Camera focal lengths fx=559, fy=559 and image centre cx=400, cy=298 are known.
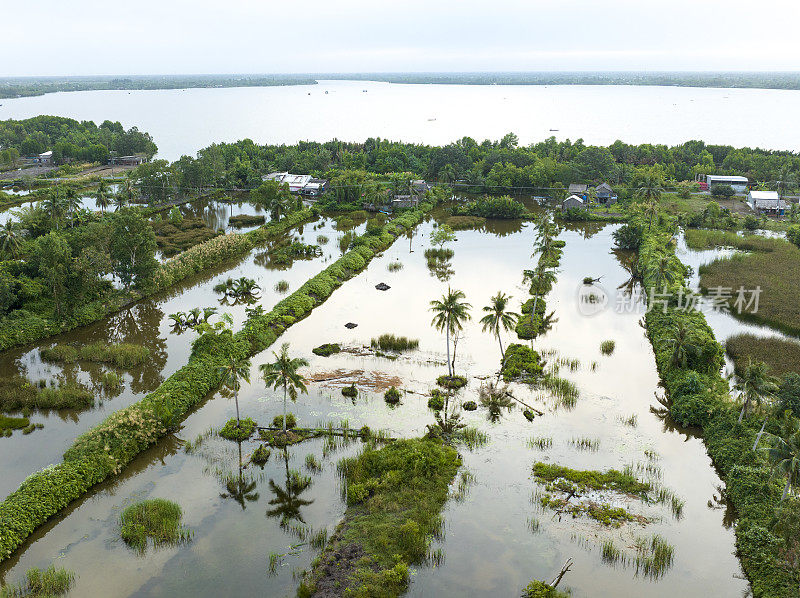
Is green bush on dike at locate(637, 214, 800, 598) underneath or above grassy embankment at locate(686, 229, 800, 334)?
underneath

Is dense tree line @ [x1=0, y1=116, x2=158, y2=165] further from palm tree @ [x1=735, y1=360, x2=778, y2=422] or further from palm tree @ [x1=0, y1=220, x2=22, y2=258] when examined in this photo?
palm tree @ [x1=735, y1=360, x2=778, y2=422]

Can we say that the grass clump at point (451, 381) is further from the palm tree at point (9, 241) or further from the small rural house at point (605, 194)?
the small rural house at point (605, 194)

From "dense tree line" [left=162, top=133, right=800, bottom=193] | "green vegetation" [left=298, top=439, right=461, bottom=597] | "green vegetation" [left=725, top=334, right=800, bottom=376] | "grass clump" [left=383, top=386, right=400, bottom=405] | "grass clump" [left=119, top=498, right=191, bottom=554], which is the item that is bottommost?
"grass clump" [left=119, top=498, right=191, bottom=554]

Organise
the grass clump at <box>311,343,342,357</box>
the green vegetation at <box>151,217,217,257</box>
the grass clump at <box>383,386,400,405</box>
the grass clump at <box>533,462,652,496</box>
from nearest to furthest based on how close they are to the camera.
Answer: the grass clump at <box>533,462,652,496</box>, the grass clump at <box>383,386,400,405</box>, the grass clump at <box>311,343,342,357</box>, the green vegetation at <box>151,217,217,257</box>

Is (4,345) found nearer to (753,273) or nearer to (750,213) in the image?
(753,273)

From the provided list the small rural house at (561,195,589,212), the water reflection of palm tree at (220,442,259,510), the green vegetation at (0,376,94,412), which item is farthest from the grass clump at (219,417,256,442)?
the small rural house at (561,195,589,212)

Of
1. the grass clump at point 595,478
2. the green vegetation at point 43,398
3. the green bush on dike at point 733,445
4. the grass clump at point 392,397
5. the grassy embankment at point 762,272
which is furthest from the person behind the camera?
the grassy embankment at point 762,272

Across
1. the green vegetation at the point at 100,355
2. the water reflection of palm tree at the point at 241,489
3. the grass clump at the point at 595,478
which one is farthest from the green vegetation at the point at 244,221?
the grass clump at the point at 595,478
